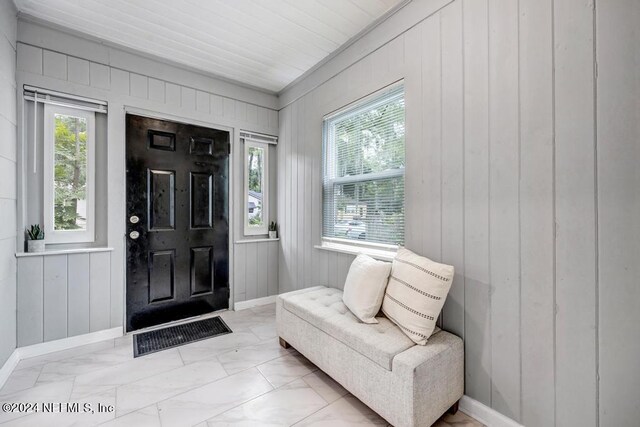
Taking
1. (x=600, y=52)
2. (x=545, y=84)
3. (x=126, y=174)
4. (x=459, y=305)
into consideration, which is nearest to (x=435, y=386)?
(x=459, y=305)

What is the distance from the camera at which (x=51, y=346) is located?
7.50 feet

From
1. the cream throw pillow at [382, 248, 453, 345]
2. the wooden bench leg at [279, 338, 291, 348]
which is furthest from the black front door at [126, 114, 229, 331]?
the cream throw pillow at [382, 248, 453, 345]

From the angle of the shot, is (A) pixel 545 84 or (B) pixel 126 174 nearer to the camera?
(A) pixel 545 84

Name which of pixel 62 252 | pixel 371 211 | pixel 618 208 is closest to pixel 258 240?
pixel 371 211

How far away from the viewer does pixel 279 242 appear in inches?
141

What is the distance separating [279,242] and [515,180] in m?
2.69

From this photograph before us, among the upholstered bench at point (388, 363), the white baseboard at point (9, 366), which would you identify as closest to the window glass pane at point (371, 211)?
the upholstered bench at point (388, 363)

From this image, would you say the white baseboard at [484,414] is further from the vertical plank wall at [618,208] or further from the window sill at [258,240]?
the window sill at [258,240]

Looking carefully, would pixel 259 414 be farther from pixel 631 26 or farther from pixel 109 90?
pixel 109 90

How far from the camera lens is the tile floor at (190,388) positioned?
1562 millimetres

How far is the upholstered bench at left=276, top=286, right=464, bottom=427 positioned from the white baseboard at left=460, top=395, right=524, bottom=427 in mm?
82

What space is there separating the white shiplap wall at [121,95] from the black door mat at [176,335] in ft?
1.16

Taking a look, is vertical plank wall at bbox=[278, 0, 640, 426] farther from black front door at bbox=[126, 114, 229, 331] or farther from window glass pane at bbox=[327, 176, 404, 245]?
black front door at bbox=[126, 114, 229, 331]

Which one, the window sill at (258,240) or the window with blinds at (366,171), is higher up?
the window with blinds at (366,171)
